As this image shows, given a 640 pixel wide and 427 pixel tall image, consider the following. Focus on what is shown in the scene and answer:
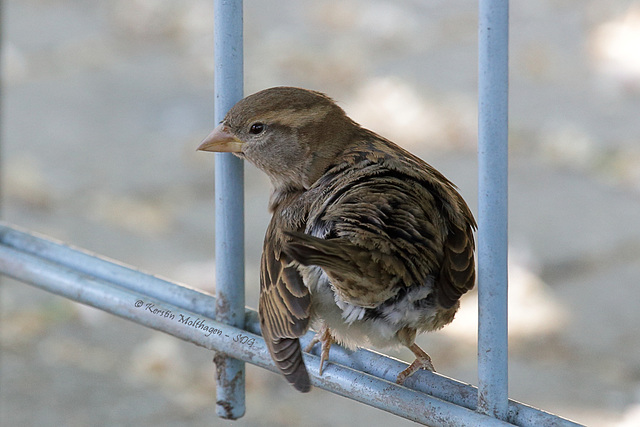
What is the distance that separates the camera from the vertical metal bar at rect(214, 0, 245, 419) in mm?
1981

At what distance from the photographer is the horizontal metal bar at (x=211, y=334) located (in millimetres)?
1787

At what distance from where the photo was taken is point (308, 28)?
734 cm

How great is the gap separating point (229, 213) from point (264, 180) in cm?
343

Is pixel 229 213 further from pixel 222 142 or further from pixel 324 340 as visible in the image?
pixel 324 340

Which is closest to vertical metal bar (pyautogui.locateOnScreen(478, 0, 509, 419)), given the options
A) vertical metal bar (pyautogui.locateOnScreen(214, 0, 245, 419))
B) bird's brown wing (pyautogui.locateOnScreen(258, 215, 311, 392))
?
bird's brown wing (pyautogui.locateOnScreen(258, 215, 311, 392))

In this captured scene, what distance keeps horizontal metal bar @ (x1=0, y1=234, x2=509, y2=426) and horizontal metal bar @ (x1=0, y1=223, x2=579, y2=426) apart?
0.07ft

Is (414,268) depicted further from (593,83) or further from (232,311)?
(593,83)

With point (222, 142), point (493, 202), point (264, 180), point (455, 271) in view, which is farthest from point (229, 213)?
point (264, 180)

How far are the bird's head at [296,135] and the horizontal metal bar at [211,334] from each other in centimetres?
45

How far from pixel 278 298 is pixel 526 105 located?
447 centimetres

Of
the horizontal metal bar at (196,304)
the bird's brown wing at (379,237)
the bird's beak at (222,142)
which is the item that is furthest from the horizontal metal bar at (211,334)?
the bird's beak at (222,142)

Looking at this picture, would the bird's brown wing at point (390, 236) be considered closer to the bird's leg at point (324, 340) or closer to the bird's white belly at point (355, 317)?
the bird's white belly at point (355, 317)

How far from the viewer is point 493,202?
1.69m

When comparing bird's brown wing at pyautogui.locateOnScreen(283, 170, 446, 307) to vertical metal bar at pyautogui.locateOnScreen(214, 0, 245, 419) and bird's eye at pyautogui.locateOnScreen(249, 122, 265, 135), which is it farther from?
bird's eye at pyautogui.locateOnScreen(249, 122, 265, 135)
